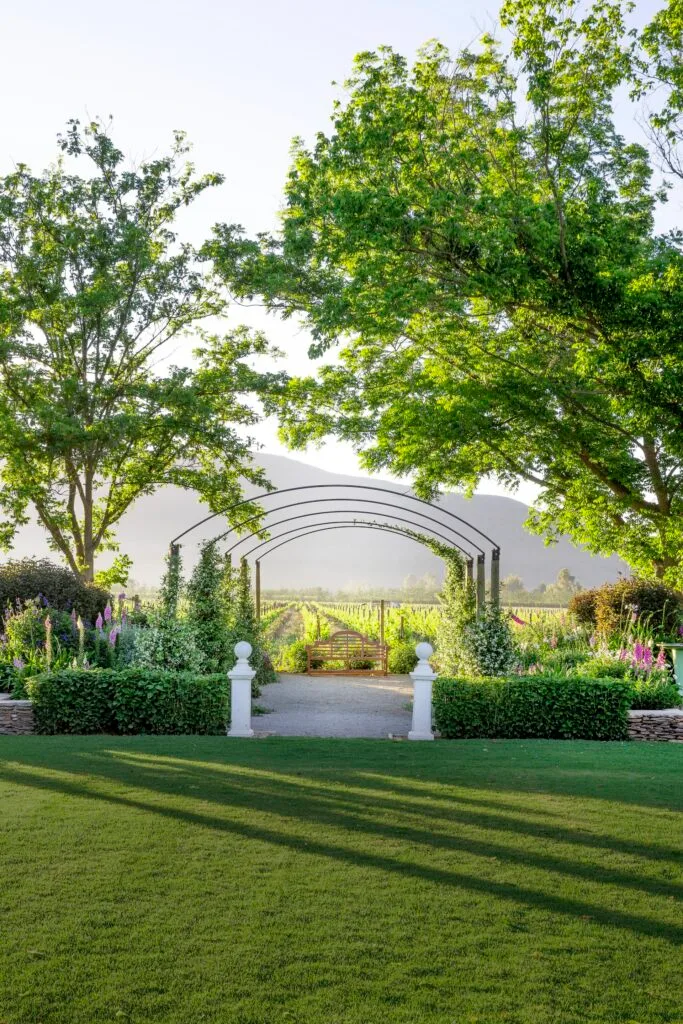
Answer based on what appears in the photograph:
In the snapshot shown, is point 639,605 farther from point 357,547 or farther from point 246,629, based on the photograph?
point 357,547

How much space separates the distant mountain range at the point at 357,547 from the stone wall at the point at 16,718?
9271 cm

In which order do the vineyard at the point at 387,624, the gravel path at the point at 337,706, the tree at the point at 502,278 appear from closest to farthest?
the tree at the point at 502,278
the gravel path at the point at 337,706
the vineyard at the point at 387,624

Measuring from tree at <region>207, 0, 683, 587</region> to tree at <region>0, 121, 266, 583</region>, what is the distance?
4.74 ft

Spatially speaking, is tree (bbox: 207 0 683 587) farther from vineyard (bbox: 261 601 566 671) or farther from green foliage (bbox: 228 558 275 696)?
green foliage (bbox: 228 558 275 696)

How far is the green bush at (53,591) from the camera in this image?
15.0 m

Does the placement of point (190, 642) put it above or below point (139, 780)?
above

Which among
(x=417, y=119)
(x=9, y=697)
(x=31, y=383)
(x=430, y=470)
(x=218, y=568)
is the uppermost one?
(x=417, y=119)

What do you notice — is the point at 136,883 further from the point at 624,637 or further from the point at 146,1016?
the point at 624,637

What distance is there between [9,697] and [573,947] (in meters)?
8.65

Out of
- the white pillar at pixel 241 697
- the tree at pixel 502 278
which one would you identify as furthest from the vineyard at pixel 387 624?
the white pillar at pixel 241 697

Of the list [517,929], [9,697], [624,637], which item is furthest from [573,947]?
[624,637]

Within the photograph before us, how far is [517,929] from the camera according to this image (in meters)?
4.36

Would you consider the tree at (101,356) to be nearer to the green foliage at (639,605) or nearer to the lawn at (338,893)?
the green foliage at (639,605)

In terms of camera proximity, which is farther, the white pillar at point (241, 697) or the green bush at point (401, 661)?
the green bush at point (401, 661)
